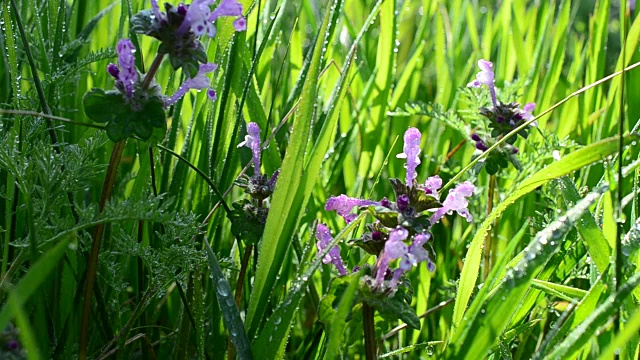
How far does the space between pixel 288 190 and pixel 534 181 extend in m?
0.31

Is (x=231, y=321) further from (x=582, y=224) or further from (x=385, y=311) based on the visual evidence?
(x=582, y=224)

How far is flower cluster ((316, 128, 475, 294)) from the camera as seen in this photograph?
815 mm

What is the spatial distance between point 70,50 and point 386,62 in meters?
0.71

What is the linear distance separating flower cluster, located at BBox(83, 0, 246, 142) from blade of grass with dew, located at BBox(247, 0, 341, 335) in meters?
0.11

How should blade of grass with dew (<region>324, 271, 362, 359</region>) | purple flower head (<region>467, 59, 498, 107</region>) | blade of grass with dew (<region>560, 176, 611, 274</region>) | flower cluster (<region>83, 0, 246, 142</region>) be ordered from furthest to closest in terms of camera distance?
purple flower head (<region>467, 59, 498, 107</region>) < blade of grass with dew (<region>560, 176, 611, 274</region>) < flower cluster (<region>83, 0, 246, 142</region>) < blade of grass with dew (<region>324, 271, 362, 359</region>)

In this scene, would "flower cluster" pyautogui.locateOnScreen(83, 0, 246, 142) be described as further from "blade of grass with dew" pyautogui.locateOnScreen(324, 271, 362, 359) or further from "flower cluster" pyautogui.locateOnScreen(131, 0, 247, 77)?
"blade of grass with dew" pyautogui.locateOnScreen(324, 271, 362, 359)

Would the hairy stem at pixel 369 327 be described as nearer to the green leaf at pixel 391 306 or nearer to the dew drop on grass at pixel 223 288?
the green leaf at pixel 391 306

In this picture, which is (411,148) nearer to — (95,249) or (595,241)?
(595,241)

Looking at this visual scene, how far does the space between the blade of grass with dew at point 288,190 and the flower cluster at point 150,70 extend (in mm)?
109

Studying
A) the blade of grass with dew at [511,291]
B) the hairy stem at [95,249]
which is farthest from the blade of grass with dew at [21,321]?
the blade of grass with dew at [511,291]

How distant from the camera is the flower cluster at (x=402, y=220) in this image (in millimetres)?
815

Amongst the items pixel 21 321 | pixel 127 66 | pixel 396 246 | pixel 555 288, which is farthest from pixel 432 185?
pixel 21 321

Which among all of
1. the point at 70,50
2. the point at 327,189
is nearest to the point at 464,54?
the point at 327,189

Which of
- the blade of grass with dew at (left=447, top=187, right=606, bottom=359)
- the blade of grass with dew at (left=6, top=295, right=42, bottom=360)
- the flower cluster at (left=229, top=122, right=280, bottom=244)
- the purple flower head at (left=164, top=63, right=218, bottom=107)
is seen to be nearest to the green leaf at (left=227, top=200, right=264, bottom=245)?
the flower cluster at (left=229, top=122, right=280, bottom=244)
